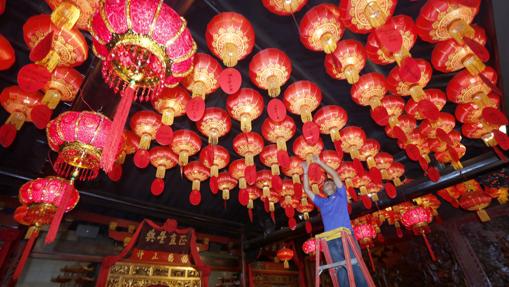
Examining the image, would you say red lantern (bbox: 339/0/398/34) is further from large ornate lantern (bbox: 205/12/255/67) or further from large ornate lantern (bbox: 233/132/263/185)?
large ornate lantern (bbox: 233/132/263/185)

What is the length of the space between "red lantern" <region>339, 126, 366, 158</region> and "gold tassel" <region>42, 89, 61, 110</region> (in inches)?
161

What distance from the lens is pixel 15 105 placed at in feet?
10.2

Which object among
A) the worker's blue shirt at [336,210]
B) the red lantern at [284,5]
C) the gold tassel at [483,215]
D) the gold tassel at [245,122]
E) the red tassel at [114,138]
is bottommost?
the worker's blue shirt at [336,210]

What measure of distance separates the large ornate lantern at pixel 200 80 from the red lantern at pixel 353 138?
244 cm

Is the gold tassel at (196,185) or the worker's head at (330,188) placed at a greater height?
Result: the gold tassel at (196,185)

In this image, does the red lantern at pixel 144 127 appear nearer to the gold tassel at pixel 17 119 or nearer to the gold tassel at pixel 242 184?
the gold tassel at pixel 17 119

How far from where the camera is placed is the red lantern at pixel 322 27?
2.56m

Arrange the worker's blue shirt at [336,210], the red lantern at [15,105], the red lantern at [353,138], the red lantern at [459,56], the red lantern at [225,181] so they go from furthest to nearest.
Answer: the red lantern at [225,181]
the red lantern at [353,138]
the red lantern at [15,105]
the red lantern at [459,56]
the worker's blue shirt at [336,210]

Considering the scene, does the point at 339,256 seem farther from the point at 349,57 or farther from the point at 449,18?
the point at 449,18

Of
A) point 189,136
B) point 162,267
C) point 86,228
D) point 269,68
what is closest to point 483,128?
point 269,68

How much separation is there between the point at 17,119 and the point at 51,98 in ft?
2.22

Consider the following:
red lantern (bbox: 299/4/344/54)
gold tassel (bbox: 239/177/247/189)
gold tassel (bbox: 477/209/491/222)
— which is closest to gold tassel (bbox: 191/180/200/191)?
gold tassel (bbox: 239/177/247/189)

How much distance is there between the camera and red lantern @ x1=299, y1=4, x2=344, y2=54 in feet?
8.40

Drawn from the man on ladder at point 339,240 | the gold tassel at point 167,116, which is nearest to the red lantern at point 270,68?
the man on ladder at point 339,240
